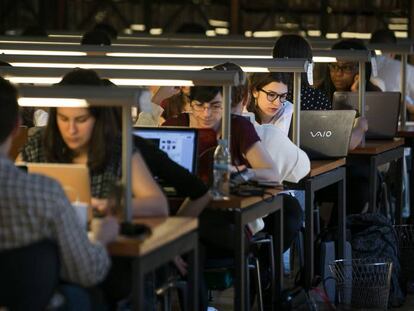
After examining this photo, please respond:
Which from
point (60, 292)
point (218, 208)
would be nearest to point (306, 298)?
point (218, 208)

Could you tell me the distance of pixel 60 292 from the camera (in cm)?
446

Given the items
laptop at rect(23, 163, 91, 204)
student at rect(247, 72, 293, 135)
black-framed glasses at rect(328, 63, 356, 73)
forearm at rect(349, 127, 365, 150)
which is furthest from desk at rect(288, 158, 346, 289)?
laptop at rect(23, 163, 91, 204)

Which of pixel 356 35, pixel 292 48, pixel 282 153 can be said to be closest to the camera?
pixel 282 153

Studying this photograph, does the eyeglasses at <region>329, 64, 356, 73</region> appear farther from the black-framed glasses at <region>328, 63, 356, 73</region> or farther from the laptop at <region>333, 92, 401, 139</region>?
the laptop at <region>333, 92, 401, 139</region>

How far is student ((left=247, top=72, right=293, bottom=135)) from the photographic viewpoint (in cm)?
735

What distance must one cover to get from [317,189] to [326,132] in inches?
21.5

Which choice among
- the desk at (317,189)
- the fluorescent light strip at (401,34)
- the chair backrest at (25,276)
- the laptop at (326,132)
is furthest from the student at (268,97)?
the fluorescent light strip at (401,34)

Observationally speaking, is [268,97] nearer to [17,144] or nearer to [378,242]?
[378,242]

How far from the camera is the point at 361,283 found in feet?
23.8

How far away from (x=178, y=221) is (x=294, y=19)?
11.7m

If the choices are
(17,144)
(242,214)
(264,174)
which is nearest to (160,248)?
(242,214)

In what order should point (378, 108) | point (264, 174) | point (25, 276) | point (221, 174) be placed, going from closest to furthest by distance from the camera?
point (25, 276) < point (221, 174) < point (264, 174) < point (378, 108)

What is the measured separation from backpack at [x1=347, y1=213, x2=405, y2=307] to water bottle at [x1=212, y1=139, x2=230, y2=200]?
1.90 meters

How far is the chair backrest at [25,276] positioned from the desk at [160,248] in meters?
0.39
